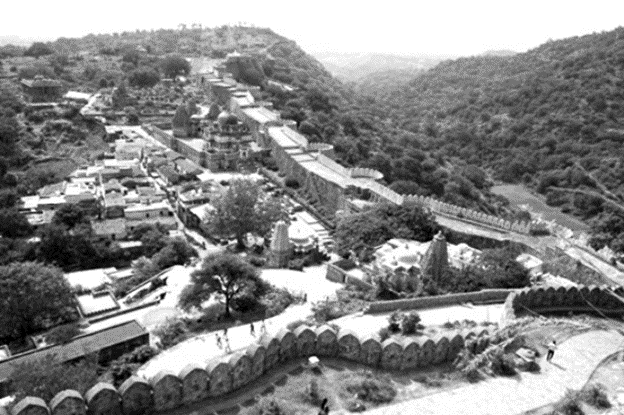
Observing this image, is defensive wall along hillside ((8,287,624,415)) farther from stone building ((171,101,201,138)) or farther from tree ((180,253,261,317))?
stone building ((171,101,201,138))

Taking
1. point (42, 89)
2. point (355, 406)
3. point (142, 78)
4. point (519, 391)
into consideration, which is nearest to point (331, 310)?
point (355, 406)

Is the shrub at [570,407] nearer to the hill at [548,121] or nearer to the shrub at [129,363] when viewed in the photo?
the shrub at [129,363]

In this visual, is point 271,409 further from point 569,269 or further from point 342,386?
point 569,269

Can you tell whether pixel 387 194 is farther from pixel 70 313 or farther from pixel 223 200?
pixel 70 313

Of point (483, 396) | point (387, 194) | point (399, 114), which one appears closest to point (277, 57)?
point (399, 114)

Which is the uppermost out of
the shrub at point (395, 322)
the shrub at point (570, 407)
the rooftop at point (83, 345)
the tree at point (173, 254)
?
the shrub at point (570, 407)

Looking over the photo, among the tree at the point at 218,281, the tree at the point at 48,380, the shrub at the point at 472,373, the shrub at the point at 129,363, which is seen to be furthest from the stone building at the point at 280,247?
the shrub at the point at 472,373

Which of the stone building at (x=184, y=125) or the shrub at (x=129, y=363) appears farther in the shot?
the stone building at (x=184, y=125)
